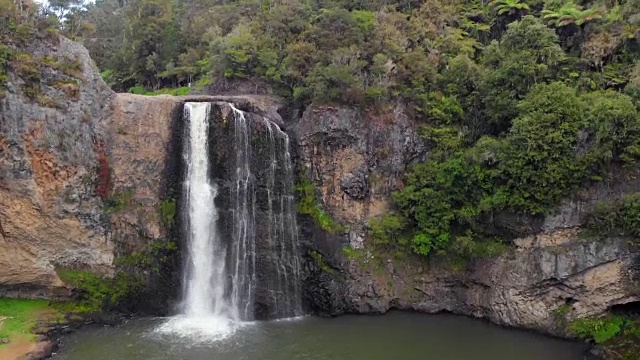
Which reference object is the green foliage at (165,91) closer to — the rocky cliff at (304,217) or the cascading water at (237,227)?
the rocky cliff at (304,217)

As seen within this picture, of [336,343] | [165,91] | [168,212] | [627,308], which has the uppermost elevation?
[165,91]

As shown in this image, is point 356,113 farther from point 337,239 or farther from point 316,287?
point 316,287

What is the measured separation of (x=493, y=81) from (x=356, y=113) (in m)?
5.99

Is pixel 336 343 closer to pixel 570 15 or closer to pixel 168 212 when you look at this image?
pixel 168 212

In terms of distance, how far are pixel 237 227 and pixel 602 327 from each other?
14.0 m

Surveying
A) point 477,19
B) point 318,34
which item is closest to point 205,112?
point 318,34

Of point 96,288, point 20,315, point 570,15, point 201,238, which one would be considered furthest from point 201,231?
point 570,15

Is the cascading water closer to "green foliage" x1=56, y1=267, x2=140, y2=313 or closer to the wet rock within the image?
"green foliage" x1=56, y1=267, x2=140, y2=313

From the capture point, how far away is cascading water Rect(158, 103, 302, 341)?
803 inches

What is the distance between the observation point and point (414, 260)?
824 inches

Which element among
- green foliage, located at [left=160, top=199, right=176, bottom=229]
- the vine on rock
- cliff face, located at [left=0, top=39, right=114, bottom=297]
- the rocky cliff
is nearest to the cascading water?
the rocky cliff

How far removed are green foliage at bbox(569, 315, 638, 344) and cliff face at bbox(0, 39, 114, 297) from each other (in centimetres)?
1797

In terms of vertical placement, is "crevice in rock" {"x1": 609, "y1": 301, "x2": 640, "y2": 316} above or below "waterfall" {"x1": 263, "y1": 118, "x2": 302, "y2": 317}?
below

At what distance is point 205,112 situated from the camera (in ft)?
69.1
